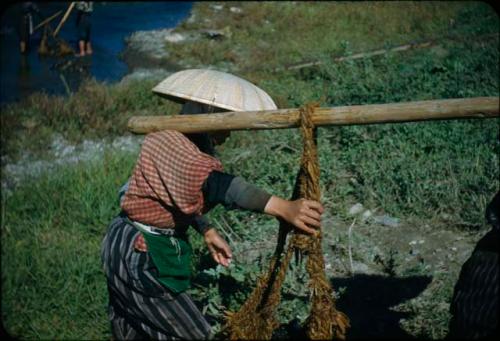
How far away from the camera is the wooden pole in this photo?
1.76 m

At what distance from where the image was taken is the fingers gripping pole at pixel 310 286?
190cm

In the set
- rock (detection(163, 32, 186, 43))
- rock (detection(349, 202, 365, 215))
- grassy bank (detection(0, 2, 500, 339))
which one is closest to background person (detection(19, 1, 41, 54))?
rock (detection(163, 32, 186, 43))

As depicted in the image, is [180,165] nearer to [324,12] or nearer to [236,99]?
[236,99]

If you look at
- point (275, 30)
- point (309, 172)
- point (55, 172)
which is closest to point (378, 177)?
point (309, 172)

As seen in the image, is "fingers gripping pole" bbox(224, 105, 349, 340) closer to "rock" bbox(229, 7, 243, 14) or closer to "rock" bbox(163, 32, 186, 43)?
"rock" bbox(163, 32, 186, 43)

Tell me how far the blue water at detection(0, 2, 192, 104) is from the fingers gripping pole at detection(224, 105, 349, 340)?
601 cm

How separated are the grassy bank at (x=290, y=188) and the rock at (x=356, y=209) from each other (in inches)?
2.4

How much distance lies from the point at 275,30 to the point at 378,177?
8695mm

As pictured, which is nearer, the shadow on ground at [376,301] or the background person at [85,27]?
the shadow on ground at [376,301]

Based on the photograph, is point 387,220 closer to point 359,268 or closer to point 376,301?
point 359,268

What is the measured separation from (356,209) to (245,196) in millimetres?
2417

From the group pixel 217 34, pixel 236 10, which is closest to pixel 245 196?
pixel 217 34

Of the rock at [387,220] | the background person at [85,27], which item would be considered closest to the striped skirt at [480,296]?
the rock at [387,220]

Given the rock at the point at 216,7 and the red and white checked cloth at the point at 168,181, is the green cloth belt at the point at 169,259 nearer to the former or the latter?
the red and white checked cloth at the point at 168,181
